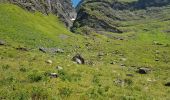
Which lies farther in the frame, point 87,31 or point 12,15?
point 87,31

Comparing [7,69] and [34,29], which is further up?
[7,69]

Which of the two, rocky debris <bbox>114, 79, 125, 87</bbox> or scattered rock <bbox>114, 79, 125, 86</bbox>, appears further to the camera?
scattered rock <bbox>114, 79, 125, 86</bbox>

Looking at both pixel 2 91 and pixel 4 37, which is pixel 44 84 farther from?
pixel 4 37

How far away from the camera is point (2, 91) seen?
19.1m

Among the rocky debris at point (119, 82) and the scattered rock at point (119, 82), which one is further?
the scattered rock at point (119, 82)

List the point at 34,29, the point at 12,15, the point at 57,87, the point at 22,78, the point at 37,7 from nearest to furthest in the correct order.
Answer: the point at 57,87 < the point at 22,78 < the point at 34,29 < the point at 12,15 < the point at 37,7

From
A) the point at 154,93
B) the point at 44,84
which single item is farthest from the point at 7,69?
the point at 154,93

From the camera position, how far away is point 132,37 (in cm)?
17938

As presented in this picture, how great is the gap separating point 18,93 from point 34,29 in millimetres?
77404

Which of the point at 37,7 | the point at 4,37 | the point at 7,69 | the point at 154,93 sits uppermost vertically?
the point at 154,93

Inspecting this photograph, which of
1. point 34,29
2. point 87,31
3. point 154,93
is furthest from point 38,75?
point 87,31

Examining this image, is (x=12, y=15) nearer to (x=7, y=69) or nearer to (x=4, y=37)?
(x=4, y=37)

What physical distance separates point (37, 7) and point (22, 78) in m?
120

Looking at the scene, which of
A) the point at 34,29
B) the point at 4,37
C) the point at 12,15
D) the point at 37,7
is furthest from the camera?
the point at 37,7
